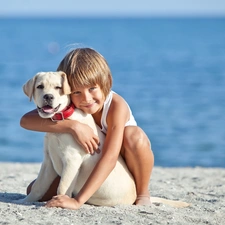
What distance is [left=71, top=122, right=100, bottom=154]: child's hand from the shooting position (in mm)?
5453

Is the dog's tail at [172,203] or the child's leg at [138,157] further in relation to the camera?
the dog's tail at [172,203]

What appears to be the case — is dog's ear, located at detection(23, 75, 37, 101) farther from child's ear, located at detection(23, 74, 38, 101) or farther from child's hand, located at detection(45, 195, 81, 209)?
child's hand, located at detection(45, 195, 81, 209)

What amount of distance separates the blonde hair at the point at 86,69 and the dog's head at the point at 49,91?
0.33 ft

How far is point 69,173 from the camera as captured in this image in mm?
5430


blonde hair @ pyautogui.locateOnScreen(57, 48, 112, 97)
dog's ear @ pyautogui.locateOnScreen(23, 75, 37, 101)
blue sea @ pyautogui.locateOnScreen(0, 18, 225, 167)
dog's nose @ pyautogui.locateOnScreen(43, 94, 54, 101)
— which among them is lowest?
blue sea @ pyautogui.locateOnScreen(0, 18, 225, 167)

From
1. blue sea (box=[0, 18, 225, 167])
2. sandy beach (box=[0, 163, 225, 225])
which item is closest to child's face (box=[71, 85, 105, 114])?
blue sea (box=[0, 18, 225, 167])

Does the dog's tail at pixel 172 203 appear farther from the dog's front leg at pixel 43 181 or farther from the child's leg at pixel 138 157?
the dog's front leg at pixel 43 181

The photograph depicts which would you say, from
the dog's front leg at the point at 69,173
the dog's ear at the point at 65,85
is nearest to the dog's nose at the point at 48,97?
the dog's ear at the point at 65,85

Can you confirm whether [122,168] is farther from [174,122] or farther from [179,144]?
[174,122]

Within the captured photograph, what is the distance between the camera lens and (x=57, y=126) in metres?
5.49

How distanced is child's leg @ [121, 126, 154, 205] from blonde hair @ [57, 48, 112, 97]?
1.41ft

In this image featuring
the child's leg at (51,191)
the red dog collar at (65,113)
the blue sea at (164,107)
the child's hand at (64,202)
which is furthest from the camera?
the blue sea at (164,107)

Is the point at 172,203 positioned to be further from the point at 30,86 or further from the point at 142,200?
the point at 30,86

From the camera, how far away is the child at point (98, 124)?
5.47 m
